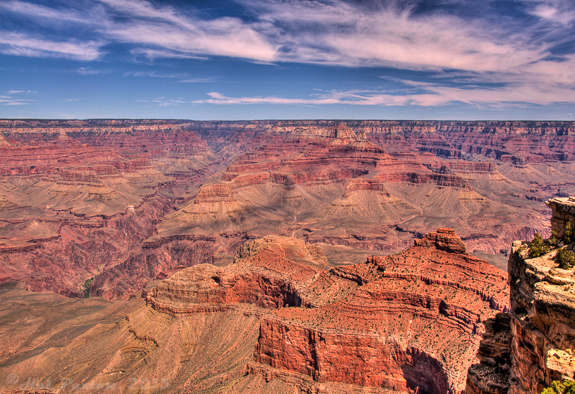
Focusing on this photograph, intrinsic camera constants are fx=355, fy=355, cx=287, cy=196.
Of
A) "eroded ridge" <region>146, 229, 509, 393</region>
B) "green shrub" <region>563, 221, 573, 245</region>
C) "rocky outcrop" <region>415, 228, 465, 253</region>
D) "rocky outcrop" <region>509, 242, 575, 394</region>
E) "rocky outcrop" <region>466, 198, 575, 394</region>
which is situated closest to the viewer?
"rocky outcrop" <region>509, 242, 575, 394</region>

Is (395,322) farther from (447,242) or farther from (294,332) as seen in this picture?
(447,242)

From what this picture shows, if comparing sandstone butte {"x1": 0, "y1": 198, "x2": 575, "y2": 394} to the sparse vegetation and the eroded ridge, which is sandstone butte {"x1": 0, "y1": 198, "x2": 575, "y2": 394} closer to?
the eroded ridge

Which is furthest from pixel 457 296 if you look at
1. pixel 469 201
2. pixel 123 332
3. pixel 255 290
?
pixel 469 201

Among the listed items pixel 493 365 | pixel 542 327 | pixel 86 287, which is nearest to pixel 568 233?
pixel 542 327

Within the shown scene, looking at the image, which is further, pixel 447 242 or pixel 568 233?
pixel 447 242

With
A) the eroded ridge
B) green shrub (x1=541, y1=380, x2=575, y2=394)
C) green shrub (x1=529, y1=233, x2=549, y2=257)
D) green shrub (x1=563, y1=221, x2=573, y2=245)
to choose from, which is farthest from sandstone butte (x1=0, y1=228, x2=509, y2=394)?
green shrub (x1=541, y1=380, x2=575, y2=394)
